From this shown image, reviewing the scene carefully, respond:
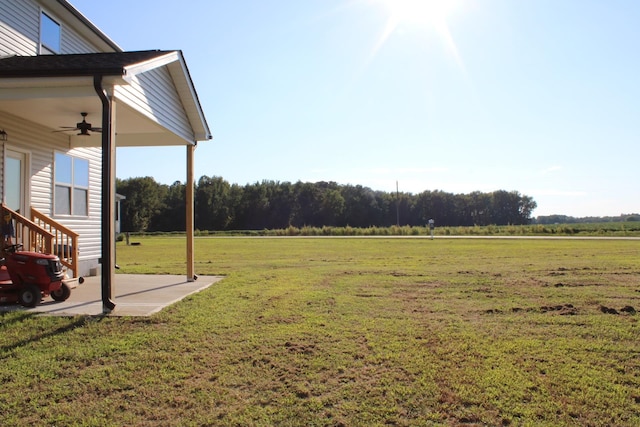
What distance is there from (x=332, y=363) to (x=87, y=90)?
494 cm

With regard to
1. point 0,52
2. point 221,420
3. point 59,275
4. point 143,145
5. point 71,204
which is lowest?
point 221,420

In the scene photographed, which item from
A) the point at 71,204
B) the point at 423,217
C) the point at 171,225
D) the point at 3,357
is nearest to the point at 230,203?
the point at 171,225

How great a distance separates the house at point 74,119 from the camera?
5934mm

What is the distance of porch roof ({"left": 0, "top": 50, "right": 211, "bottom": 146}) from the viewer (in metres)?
5.85

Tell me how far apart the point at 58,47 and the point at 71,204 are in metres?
3.46

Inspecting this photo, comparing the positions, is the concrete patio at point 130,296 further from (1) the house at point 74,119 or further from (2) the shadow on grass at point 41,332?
(1) the house at point 74,119

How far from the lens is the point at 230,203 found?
78750 mm

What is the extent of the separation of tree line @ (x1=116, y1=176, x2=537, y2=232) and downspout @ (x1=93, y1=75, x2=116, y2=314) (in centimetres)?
6419

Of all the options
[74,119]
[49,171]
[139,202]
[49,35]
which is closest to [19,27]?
[49,35]

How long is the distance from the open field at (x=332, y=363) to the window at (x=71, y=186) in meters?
4.64

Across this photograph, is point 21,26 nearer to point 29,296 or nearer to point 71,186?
point 71,186

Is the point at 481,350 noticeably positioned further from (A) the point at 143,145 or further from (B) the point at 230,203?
(B) the point at 230,203

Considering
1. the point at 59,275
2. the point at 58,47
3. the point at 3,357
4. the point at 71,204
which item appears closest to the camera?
the point at 3,357

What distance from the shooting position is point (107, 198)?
5.80 m
